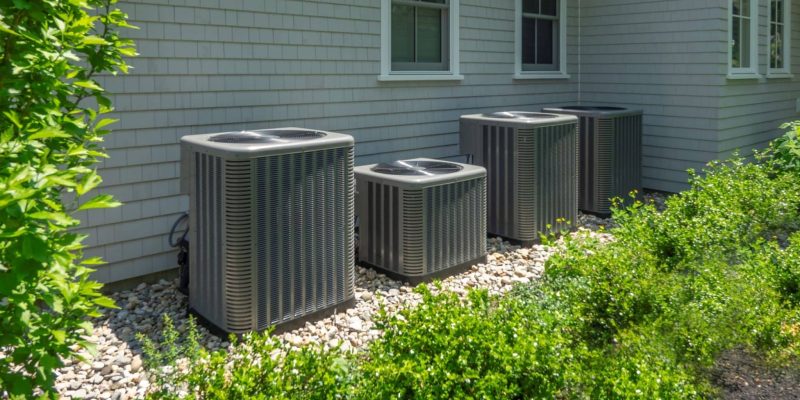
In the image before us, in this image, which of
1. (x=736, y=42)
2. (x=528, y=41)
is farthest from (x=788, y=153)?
(x=528, y=41)

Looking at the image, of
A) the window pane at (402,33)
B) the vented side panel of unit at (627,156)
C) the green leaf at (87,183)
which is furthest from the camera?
the vented side panel of unit at (627,156)

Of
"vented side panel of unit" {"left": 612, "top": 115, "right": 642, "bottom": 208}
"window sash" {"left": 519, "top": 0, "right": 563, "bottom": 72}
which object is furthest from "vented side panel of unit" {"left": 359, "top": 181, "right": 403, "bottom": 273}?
"window sash" {"left": 519, "top": 0, "right": 563, "bottom": 72}

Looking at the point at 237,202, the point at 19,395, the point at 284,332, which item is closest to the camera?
the point at 19,395

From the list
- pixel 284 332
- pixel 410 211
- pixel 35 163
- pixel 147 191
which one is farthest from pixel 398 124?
pixel 35 163

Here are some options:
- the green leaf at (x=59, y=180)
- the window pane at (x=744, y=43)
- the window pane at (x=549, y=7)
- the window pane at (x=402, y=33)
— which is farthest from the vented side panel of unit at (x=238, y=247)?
the window pane at (x=744, y=43)

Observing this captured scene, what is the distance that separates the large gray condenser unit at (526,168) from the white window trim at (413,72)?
27.4 inches

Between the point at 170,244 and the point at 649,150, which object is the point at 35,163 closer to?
the point at 170,244

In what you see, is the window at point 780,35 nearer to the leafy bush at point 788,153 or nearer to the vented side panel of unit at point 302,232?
the leafy bush at point 788,153

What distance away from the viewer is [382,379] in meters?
2.48

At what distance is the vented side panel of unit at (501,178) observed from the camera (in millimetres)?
5789

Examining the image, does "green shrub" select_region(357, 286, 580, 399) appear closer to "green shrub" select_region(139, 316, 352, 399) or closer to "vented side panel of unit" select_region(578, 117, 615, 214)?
"green shrub" select_region(139, 316, 352, 399)

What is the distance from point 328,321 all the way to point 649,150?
552 cm

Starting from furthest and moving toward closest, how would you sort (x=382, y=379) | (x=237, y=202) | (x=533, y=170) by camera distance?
(x=533, y=170)
(x=237, y=202)
(x=382, y=379)

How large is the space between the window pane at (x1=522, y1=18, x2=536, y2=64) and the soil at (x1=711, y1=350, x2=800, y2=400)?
205 inches
